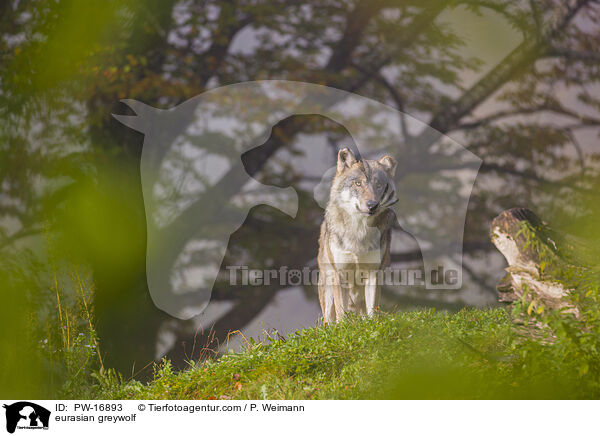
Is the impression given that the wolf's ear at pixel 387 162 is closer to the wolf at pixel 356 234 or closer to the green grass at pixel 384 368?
the wolf at pixel 356 234

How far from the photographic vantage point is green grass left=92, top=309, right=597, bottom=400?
2904 mm

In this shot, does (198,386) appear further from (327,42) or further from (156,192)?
(327,42)

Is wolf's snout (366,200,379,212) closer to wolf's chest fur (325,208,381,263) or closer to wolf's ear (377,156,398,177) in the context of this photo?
wolf's chest fur (325,208,381,263)

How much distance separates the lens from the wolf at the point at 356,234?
423 centimetres

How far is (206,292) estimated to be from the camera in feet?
16.4

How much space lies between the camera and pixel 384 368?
320 centimetres

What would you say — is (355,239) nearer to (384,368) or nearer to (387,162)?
(387,162)

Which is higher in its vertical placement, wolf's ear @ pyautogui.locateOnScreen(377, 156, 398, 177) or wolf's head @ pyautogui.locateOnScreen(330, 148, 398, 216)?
wolf's ear @ pyautogui.locateOnScreen(377, 156, 398, 177)
